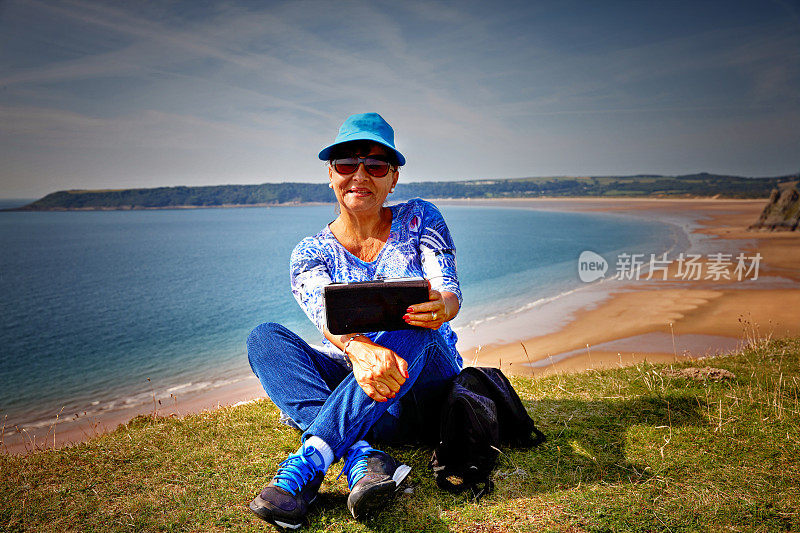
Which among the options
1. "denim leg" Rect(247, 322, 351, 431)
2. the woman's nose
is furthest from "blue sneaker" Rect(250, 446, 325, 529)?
the woman's nose

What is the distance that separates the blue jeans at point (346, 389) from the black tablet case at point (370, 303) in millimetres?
174

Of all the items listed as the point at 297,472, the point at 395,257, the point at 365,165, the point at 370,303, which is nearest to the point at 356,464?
the point at 297,472

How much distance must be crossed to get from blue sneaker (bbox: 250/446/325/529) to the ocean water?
10.4 metres

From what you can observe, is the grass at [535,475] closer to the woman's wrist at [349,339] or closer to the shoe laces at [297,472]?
the shoe laces at [297,472]

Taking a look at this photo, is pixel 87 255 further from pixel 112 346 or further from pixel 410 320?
pixel 410 320

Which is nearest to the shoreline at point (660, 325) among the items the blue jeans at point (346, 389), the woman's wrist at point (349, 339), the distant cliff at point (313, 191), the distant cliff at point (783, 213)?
the blue jeans at point (346, 389)

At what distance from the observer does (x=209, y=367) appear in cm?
1436

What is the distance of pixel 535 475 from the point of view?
3.20 metres

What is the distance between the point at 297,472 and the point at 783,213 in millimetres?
46227

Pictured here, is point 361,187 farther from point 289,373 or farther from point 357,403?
point 357,403

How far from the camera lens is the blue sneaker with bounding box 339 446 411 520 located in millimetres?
2613

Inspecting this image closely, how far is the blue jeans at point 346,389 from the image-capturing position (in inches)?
110

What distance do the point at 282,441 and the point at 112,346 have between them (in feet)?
58.4

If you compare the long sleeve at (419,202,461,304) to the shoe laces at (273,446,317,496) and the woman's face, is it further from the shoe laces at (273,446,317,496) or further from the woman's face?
the shoe laces at (273,446,317,496)
